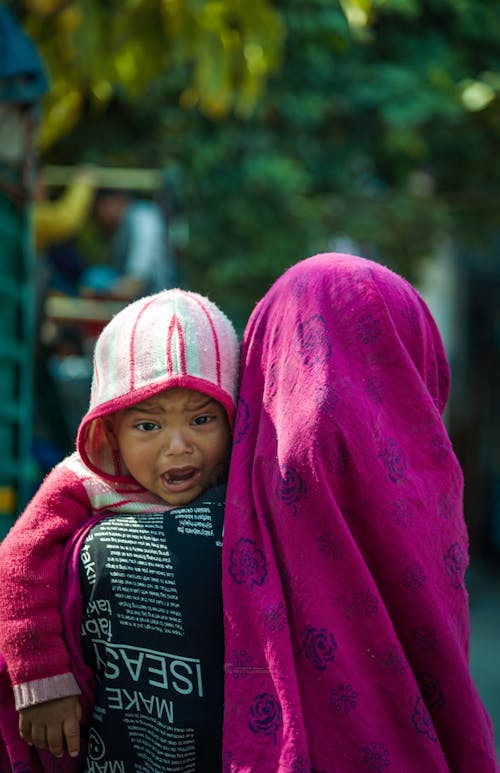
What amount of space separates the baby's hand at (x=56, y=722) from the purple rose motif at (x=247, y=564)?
0.36 metres

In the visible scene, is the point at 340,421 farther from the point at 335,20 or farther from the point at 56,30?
the point at 335,20

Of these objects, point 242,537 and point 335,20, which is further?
point 335,20

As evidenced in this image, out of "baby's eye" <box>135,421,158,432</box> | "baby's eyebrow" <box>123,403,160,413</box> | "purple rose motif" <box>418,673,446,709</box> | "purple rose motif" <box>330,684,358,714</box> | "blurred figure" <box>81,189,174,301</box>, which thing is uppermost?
"blurred figure" <box>81,189,174,301</box>

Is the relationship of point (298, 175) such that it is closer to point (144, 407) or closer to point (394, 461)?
point (144, 407)

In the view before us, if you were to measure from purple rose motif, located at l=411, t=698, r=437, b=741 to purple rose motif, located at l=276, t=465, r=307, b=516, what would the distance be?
1.17 ft

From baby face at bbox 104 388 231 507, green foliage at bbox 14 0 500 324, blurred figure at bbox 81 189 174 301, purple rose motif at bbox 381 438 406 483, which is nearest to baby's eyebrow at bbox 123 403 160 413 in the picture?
baby face at bbox 104 388 231 507

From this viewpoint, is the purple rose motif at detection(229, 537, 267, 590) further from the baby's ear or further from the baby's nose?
the baby's ear

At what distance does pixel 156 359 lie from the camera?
160 centimetres

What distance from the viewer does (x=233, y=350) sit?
1.68 m

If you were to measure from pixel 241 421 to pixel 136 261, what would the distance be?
477 cm

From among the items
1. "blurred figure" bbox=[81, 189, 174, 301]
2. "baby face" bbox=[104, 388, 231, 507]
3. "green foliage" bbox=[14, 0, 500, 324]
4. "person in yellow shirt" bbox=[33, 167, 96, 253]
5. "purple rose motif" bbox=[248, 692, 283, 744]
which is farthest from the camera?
"green foliage" bbox=[14, 0, 500, 324]

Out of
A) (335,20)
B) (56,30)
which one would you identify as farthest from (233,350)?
(335,20)

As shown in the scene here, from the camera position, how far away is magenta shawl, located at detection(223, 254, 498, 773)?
1.42 metres

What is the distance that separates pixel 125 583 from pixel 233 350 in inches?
17.8
